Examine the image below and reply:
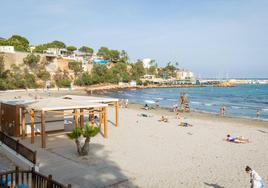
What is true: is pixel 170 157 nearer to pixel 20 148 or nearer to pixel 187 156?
pixel 187 156

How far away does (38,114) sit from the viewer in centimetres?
1614

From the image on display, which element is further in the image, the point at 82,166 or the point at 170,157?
the point at 170,157

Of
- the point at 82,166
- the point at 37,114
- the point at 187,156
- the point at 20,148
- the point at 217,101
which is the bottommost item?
the point at 217,101

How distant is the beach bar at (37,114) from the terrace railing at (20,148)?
1.60 meters

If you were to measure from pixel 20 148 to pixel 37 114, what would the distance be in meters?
5.73

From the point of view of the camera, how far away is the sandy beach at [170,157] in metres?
9.70

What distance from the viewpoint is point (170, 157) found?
12.6m

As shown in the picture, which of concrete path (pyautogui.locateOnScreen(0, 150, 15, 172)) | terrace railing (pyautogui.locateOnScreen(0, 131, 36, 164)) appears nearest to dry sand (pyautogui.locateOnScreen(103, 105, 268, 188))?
terrace railing (pyautogui.locateOnScreen(0, 131, 36, 164))

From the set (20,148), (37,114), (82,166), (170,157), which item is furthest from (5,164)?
(170,157)

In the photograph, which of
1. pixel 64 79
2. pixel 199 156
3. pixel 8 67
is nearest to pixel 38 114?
pixel 199 156

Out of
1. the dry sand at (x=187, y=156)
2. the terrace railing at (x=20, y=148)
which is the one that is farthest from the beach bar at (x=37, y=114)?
the dry sand at (x=187, y=156)

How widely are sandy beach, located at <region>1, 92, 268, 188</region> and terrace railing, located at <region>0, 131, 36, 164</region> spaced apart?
0.78m

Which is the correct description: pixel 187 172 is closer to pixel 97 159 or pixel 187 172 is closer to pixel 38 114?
pixel 97 159

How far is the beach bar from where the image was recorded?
1362cm
